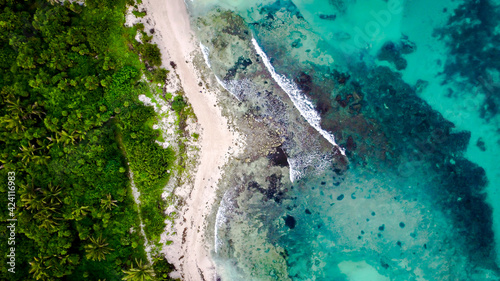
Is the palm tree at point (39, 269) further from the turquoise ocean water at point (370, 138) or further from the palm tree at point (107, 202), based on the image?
the turquoise ocean water at point (370, 138)

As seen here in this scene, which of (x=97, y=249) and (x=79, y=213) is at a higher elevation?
(x=79, y=213)

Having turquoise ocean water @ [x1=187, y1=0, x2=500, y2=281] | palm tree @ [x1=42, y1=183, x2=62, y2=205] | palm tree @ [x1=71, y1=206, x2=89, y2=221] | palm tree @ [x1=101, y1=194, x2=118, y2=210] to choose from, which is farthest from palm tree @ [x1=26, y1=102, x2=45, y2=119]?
turquoise ocean water @ [x1=187, y1=0, x2=500, y2=281]

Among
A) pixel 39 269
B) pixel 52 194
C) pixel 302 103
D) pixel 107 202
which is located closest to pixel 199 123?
pixel 302 103

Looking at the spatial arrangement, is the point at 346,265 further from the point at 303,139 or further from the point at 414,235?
the point at 303,139

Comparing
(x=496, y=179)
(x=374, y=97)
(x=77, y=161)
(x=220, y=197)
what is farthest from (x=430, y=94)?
(x=77, y=161)

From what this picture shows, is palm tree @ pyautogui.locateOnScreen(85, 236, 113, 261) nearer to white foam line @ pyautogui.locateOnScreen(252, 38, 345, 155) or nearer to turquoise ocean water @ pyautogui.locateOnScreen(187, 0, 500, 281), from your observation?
turquoise ocean water @ pyautogui.locateOnScreen(187, 0, 500, 281)

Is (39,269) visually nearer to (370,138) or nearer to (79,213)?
(79,213)
